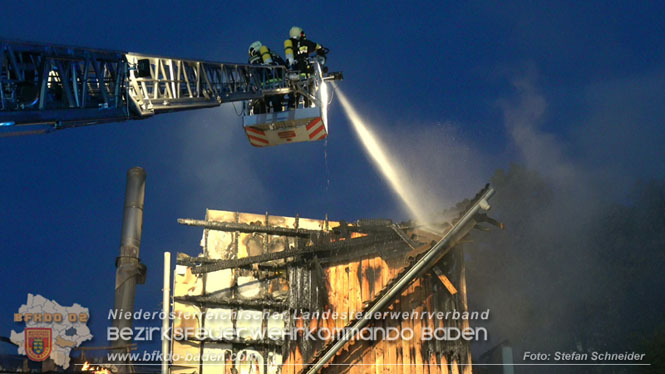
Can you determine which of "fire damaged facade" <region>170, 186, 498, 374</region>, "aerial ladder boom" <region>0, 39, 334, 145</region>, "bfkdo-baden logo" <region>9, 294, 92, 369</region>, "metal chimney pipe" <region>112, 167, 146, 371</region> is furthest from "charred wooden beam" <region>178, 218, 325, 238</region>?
"bfkdo-baden logo" <region>9, 294, 92, 369</region>

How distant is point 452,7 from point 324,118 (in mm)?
110231

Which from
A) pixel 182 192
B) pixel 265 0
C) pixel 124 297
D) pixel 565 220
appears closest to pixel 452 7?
pixel 265 0

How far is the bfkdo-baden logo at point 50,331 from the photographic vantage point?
23203 mm

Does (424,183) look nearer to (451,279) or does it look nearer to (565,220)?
(565,220)

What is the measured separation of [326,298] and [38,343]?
36.3 feet

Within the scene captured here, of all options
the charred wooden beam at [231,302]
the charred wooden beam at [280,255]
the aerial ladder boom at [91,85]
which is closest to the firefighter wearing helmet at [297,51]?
the aerial ladder boom at [91,85]

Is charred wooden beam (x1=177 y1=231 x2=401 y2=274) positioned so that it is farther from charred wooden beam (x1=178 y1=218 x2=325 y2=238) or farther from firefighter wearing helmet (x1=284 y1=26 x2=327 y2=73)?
firefighter wearing helmet (x1=284 y1=26 x2=327 y2=73)

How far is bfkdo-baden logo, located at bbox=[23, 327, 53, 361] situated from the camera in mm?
23250

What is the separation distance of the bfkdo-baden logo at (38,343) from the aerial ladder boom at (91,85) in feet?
43.7

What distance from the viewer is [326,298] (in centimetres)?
1988

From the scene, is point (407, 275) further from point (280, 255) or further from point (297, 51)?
point (297, 51)

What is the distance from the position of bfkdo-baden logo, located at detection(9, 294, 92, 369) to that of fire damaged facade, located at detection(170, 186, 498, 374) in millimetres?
6860

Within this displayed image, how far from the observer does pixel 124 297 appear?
2320cm

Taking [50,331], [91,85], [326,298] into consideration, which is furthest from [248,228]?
[91,85]
